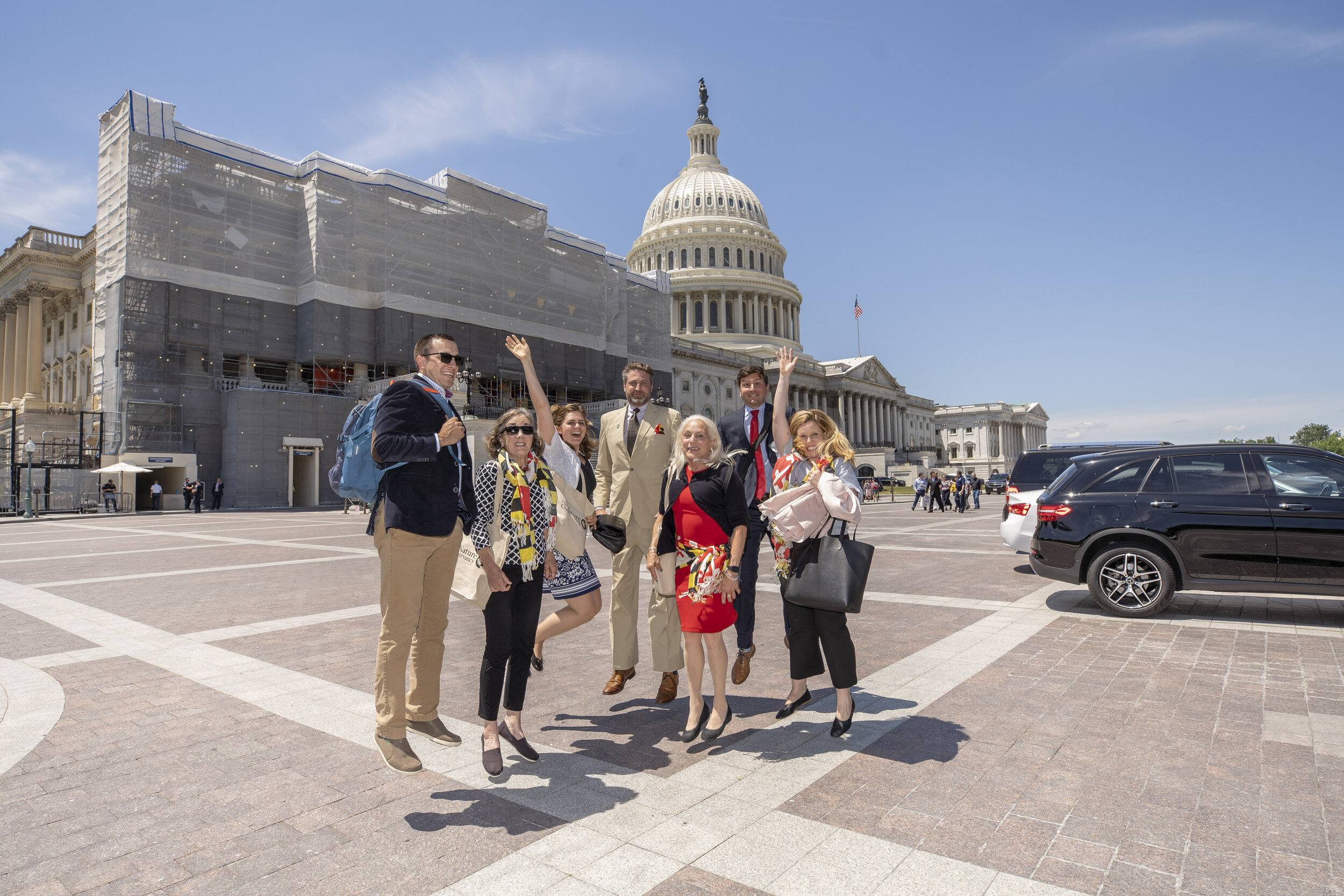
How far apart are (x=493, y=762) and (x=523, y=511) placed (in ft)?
4.03

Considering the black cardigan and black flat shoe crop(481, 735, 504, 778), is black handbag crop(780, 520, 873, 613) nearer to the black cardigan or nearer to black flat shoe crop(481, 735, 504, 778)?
the black cardigan

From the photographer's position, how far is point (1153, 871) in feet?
9.00

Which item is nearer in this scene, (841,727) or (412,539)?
(412,539)

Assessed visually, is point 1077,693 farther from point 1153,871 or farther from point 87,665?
point 87,665

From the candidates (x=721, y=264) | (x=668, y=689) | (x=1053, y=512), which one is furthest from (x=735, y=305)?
(x=668, y=689)

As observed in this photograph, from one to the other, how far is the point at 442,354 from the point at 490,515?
2.83ft

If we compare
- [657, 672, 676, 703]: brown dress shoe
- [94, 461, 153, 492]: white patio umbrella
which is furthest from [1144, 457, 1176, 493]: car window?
[94, 461, 153, 492]: white patio umbrella

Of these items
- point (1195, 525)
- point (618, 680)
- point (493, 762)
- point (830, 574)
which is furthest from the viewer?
point (1195, 525)

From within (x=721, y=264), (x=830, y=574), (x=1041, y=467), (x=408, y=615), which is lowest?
(x=408, y=615)

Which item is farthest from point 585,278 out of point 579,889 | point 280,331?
point 579,889

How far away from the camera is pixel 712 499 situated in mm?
4254

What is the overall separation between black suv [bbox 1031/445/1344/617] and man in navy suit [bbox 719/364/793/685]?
13.4 feet

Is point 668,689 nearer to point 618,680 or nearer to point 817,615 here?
point 618,680

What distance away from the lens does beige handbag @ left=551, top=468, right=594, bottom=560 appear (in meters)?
4.29
